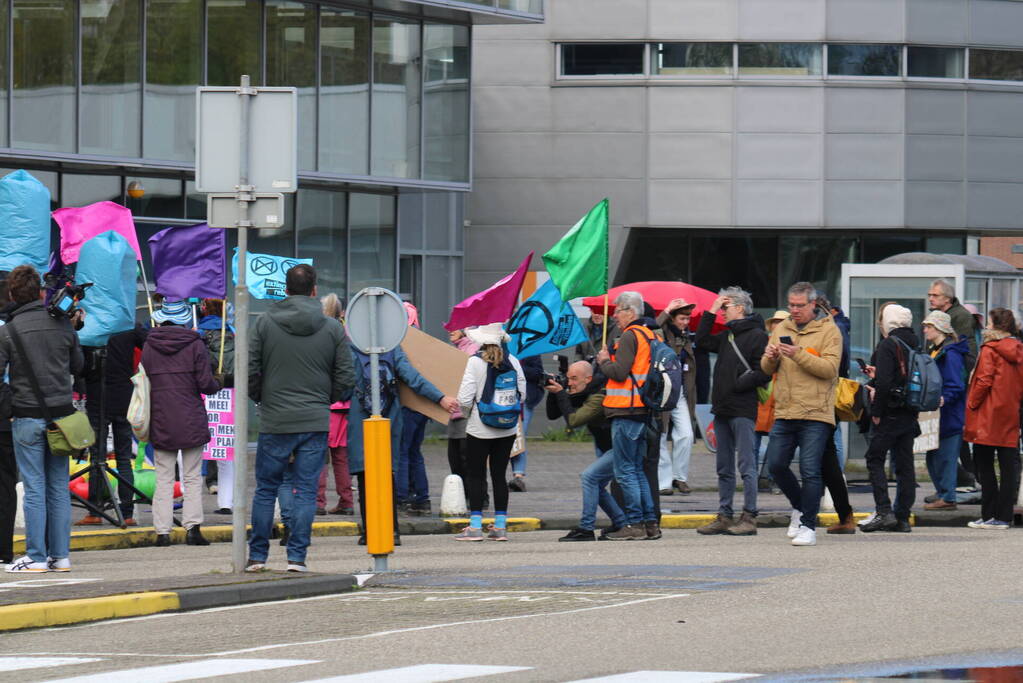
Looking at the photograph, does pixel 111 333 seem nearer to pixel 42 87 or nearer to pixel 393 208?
pixel 42 87

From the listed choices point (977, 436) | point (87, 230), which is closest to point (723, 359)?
point (977, 436)

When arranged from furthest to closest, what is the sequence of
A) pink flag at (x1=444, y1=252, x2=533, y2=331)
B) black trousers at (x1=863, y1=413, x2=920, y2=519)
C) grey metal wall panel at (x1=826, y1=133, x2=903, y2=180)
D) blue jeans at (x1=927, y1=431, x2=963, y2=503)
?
grey metal wall panel at (x1=826, y1=133, x2=903, y2=180), pink flag at (x1=444, y1=252, x2=533, y2=331), blue jeans at (x1=927, y1=431, x2=963, y2=503), black trousers at (x1=863, y1=413, x2=920, y2=519)

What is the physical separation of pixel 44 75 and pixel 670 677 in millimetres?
19651

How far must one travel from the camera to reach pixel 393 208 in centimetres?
3103

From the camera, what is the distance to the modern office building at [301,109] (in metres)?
25.8

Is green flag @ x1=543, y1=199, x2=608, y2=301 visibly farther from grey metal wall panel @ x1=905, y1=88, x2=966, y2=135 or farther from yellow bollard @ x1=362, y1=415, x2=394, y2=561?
grey metal wall panel @ x1=905, y1=88, x2=966, y2=135

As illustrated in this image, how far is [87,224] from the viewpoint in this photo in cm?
1619

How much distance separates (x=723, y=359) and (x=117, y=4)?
14.3m

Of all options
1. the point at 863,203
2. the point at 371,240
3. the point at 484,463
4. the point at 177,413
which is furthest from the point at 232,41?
the point at 484,463

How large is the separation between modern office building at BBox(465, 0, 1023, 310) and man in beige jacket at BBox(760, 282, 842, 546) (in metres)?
21.9

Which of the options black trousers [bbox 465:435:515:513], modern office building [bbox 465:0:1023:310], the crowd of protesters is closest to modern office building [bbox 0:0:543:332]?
modern office building [bbox 465:0:1023:310]

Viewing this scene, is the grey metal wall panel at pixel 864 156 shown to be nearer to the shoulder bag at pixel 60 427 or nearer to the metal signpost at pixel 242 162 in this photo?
the shoulder bag at pixel 60 427

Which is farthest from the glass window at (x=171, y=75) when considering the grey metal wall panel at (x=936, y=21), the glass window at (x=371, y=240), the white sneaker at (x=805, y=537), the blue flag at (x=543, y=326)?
the grey metal wall panel at (x=936, y=21)

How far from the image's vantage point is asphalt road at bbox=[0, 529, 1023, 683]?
838cm
